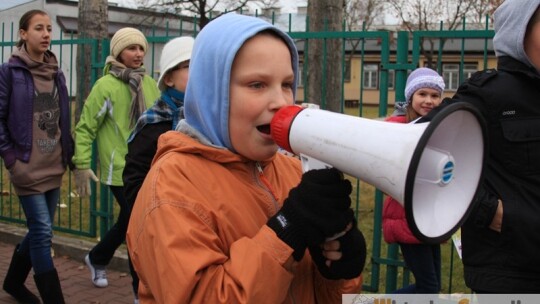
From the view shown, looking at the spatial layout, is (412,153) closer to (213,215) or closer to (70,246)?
(213,215)

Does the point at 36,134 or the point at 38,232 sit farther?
the point at 36,134

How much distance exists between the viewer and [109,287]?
16.9 ft

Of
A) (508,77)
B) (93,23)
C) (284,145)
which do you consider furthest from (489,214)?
(93,23)

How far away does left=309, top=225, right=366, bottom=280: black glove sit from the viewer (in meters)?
1.62

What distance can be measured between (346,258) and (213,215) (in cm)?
37

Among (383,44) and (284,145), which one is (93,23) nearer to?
(383,44)

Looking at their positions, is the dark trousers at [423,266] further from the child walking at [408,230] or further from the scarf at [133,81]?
the scarf at [133,81]

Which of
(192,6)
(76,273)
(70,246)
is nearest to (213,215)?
(76,273)

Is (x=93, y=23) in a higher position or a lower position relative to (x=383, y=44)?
higher

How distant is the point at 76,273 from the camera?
18.2ft

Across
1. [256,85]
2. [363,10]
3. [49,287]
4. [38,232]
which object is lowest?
[49,287]

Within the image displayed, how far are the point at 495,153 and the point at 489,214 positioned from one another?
0.78 feet

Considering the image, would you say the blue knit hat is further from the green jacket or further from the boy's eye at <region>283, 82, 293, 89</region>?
the boy's eye at <region>283, 82, 293, 89</region>

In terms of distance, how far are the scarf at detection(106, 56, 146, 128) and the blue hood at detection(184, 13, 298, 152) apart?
112 inches
